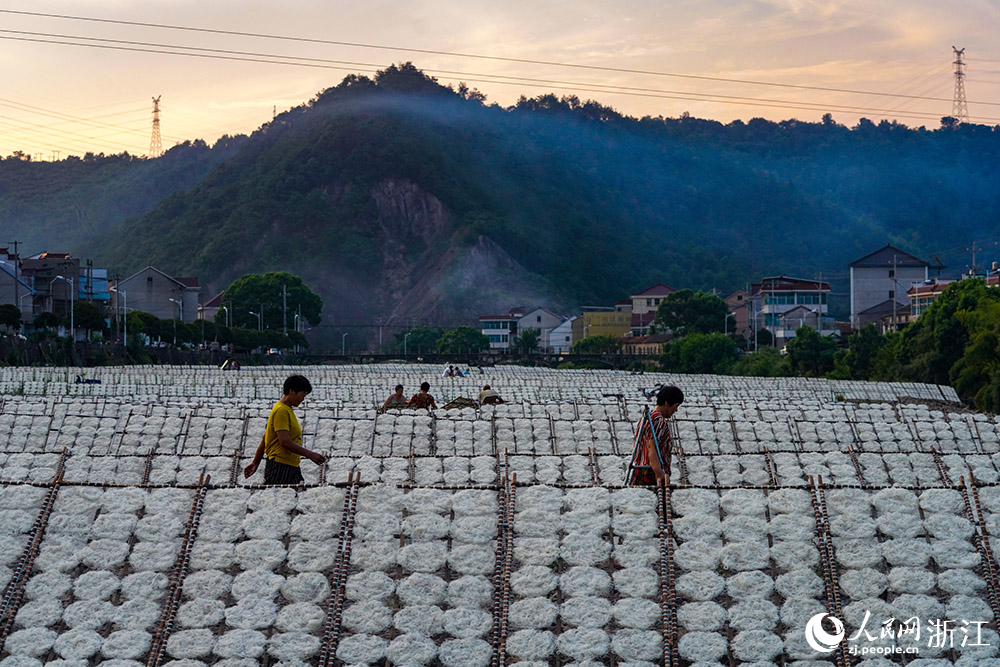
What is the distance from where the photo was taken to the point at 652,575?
9000mm

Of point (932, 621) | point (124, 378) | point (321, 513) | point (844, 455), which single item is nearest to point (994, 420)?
point (844, 455)

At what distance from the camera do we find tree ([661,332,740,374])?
314ft

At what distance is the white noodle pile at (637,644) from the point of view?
827 centimetres

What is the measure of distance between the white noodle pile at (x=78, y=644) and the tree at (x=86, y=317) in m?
73.8

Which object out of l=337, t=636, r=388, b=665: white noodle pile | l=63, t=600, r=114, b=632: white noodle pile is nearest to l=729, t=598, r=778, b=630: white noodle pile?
l=337, t=636, r=388, b=665: white noodle pile

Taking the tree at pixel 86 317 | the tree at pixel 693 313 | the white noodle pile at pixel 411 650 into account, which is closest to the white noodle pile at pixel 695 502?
the white noodle pile at pixel 411 650

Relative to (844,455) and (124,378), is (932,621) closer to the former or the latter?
(844,455)

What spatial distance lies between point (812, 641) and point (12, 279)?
82743 mm

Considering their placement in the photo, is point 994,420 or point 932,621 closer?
point 932,621

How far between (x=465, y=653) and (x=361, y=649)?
0.79 metres

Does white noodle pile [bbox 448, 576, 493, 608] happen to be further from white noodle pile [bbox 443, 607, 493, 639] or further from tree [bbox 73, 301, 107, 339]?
tree [bbox 73, 301, 107, 339]

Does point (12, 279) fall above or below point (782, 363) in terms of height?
above

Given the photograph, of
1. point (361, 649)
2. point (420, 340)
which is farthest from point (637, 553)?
point (420, 340)

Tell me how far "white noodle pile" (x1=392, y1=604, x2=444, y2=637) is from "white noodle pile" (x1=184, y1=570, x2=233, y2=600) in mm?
1492
